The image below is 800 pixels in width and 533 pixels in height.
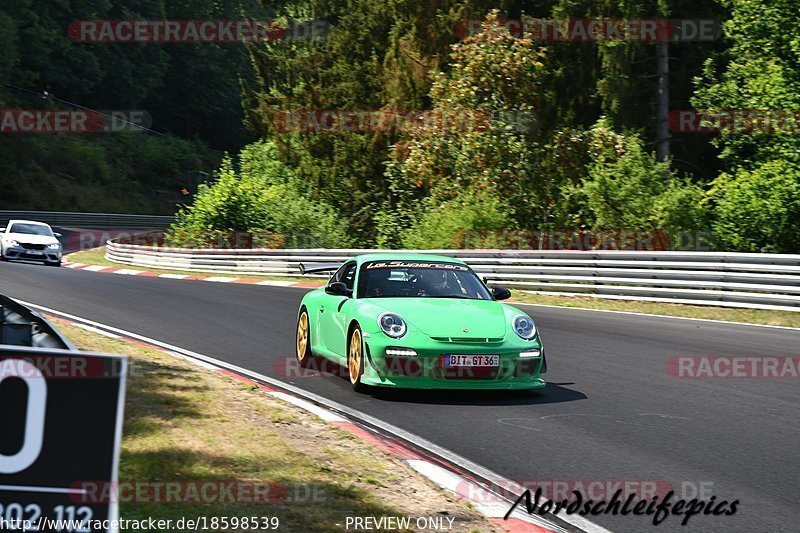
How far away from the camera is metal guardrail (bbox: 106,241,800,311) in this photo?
1711 cm

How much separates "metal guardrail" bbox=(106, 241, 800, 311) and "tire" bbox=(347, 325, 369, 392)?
9.53 m

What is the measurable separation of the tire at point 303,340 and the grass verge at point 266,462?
2.37 metres

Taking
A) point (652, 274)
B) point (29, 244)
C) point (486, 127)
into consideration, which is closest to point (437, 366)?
point (652, 274)

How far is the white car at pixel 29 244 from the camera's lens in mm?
32719

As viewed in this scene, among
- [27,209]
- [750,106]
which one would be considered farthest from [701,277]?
[27,209]

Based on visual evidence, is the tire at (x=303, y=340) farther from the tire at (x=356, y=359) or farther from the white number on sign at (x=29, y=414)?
the white number on sign at (x=29, y=414)

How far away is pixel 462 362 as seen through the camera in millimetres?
9219

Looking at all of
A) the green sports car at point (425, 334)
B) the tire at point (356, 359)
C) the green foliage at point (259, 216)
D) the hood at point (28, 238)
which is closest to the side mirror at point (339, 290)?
the green sports car at point (425, 334)

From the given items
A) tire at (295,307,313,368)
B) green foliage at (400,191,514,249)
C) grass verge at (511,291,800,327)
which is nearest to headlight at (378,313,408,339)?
tire at (295,307,313,368)

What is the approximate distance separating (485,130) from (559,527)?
24158 millimetres

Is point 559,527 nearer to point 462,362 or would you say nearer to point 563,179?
point 462,362

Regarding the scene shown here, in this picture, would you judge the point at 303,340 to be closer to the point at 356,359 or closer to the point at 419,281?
the point at 419,281

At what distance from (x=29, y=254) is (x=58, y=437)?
30812mm

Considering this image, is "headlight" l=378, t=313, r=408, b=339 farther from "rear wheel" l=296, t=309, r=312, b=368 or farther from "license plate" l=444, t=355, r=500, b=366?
"rear wheel" l=296, t=309, r=312, b=368
